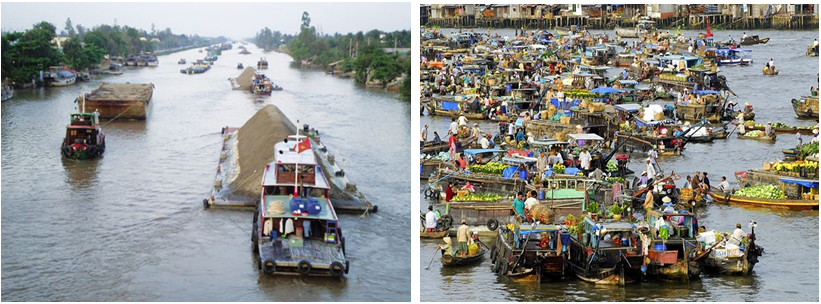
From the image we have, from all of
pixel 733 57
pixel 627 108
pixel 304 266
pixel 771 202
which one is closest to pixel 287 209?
pixel 304 266

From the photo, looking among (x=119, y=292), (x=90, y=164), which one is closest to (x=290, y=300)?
(x=119, y=292)

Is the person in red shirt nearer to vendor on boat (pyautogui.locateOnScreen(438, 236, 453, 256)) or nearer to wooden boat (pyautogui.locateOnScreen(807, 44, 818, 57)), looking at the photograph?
vendor on boat (pyautogui.locateOnScreen(438, 236, 453, 256))

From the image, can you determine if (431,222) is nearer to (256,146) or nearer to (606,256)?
(606,256)

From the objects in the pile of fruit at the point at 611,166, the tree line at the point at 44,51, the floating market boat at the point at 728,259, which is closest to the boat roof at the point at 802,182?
the pile of fruit at the point at 611,166

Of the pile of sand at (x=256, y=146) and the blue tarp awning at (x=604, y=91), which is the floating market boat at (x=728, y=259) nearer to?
the pile of sand at (x=256, y=146)

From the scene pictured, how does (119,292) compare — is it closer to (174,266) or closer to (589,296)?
(174,266)

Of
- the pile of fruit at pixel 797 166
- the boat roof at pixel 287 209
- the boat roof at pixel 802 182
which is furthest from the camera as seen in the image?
the pile of fruit at pixel 797 166
